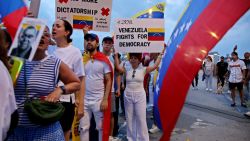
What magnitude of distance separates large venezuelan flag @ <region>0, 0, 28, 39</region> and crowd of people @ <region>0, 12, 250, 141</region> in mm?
220

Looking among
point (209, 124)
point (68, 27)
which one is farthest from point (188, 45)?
point (209, 124)

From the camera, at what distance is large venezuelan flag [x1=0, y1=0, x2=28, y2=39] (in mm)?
2680

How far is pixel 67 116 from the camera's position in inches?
154

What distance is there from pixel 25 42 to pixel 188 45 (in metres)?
1.03

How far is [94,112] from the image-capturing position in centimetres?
490

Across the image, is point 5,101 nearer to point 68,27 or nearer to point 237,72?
point 68,27

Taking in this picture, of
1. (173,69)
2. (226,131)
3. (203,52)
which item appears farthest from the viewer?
(226,131)

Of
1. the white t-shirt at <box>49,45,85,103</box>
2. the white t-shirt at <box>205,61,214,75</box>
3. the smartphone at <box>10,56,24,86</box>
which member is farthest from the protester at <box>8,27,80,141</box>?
the white t-shirt at <box>205,61,214,75</box>

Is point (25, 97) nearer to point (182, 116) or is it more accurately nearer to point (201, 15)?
point (201, 15)

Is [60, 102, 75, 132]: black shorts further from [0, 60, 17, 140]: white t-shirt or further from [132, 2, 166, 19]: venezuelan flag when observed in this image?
[132, 2, 166, 19]: venezuelan flag

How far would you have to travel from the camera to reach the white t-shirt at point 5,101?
2.04 metres

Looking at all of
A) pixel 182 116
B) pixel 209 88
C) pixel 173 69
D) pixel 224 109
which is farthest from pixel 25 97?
pixel 209 88

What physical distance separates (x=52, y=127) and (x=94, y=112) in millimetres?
2259

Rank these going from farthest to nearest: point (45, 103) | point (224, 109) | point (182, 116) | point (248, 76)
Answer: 1. point (248, 76)
2. point (224, 109)
3. point (182, 116)
4. point (45, 103)
